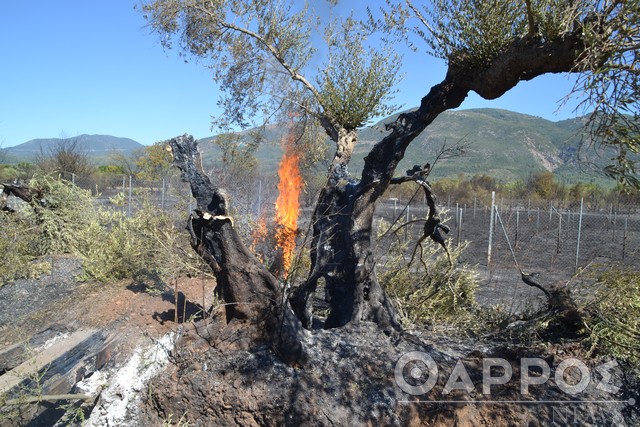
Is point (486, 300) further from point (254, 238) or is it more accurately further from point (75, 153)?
point (75, 153)

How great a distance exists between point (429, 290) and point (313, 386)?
2651 millimetres

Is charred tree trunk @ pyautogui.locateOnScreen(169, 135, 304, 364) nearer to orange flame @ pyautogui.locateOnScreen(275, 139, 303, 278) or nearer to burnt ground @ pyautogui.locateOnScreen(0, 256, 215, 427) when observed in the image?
burnt ground @ pyautogui.locateOnScreen(0, 256, 215, 427)

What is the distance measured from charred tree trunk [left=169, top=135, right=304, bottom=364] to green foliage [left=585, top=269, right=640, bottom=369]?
2.59 metres

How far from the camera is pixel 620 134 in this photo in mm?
3389

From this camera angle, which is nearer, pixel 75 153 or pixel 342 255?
pixel 342 255

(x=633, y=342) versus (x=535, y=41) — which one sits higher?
(x=535, y=41)

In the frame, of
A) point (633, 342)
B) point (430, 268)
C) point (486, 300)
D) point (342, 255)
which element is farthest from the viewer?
point (486, 300)

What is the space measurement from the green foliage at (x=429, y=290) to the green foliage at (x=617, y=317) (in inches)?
56.7

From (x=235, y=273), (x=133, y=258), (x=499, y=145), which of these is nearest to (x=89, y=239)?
(x=133, y=258)

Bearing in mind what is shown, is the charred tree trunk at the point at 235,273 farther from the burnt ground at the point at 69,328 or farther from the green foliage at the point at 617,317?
the green foliage at the point at 617,317

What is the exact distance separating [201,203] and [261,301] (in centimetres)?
100

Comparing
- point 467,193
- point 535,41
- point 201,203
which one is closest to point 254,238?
point 201,203

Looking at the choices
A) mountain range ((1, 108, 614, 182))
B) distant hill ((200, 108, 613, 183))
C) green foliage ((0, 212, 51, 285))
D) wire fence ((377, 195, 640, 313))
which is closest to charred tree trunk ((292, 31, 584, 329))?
wire fence ((377, 195, 640, 313))

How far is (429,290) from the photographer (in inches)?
229
